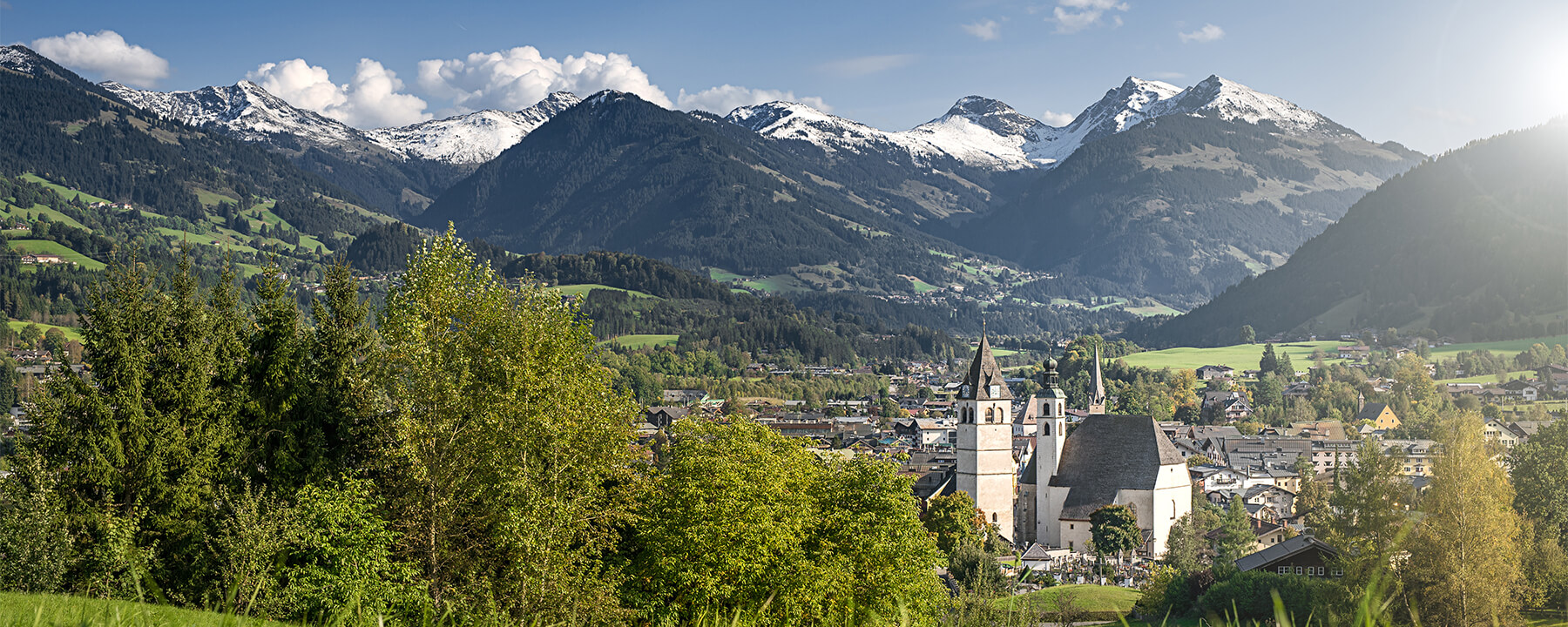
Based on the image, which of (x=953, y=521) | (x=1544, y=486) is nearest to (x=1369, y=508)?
(x=1544, y=486)

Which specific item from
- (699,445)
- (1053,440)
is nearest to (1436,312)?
(1053,440)

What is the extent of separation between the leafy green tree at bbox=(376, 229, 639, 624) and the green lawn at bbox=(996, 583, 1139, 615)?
27.7 meters

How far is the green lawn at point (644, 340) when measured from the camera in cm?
18038

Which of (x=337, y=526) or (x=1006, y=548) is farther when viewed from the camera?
(x=1006, y=548)

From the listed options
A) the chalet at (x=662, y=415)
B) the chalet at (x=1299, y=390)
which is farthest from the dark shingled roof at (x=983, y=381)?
the chalet at (x=1299, y=390)

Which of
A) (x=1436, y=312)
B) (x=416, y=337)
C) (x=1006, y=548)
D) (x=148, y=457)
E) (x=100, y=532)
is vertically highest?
(x=1436, y=312)

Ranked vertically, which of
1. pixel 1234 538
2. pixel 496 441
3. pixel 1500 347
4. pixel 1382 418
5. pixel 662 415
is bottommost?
pixel 1234 538

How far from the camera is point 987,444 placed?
67062mm

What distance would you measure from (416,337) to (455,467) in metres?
2.97

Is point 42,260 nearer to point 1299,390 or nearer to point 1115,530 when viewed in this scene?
point 1115,530

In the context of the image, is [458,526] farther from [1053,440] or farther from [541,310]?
[1053,440]

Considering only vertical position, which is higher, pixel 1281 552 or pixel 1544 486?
pixel 1544 486

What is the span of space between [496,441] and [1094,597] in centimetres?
3554

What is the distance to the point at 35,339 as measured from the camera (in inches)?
5027
